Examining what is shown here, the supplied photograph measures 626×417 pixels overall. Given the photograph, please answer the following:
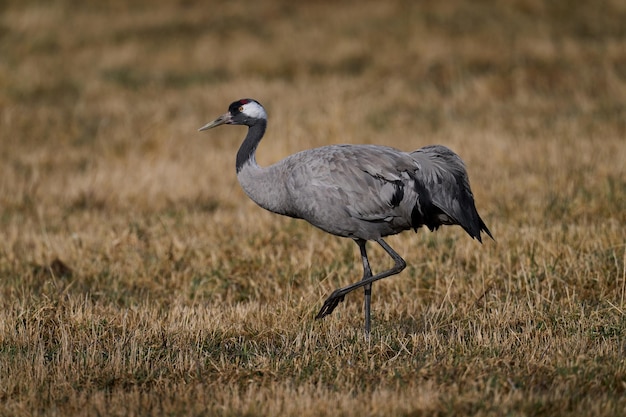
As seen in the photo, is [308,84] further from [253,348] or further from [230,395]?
[230,395]

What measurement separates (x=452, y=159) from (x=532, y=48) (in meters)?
12.1

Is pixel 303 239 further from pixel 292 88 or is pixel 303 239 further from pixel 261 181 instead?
pixel 292 88

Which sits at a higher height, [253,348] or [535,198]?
[535,198]

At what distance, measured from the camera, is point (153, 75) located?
18422 mm

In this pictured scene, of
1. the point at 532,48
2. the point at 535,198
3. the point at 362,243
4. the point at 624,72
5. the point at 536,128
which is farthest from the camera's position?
the point at 532,48

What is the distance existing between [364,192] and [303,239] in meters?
2.43

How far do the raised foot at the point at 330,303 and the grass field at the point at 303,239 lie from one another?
0.10m

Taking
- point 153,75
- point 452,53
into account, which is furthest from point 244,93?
point 452,53

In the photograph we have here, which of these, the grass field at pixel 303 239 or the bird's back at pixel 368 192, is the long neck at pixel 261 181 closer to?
the bird's back at pixel 368 192

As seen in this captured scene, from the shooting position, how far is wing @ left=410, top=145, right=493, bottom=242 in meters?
6.10

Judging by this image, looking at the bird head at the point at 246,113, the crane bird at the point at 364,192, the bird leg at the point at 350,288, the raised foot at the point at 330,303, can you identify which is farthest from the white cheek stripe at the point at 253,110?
the raised foot at the point at 330,303

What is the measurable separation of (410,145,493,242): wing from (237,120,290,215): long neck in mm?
897

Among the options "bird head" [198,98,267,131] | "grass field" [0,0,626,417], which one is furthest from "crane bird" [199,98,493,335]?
"grass field" [0,0,626,417]

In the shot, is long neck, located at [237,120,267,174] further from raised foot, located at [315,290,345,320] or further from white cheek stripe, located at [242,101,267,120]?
raised foot, located at [315,290,345,320]
